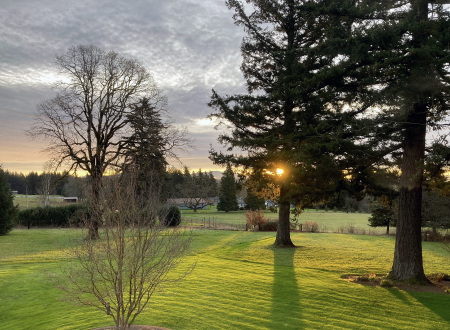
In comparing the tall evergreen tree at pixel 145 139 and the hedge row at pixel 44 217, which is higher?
the tall evergreen tree at pixel 145 139

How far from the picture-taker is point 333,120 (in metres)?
12.1

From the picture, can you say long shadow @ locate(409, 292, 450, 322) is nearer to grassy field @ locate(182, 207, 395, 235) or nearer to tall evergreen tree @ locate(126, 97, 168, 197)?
tall evergreen tree @ locate(126, 97, 168, 197)

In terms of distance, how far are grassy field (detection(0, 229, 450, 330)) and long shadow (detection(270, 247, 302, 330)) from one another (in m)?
0.02

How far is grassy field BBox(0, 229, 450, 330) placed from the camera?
7.41m

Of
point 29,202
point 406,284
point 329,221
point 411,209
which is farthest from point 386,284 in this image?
point 29,202

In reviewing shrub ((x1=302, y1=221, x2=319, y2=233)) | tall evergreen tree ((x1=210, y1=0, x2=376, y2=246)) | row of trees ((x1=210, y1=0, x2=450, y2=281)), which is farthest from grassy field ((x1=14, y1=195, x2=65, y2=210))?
row of trees ((x1=210, y1=0, x2=450, y2=281))

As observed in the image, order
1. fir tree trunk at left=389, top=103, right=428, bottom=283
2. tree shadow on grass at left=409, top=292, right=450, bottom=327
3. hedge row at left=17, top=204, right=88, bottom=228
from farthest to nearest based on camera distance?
hedge row at left=17, top=204, right=88, bottom=228, fir tree trunk at left=389, top=103, right=428, bottom=283, tree shadow on grass at left=409, top=292, right=450, bottom=327

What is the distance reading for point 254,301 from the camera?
8.95 metres

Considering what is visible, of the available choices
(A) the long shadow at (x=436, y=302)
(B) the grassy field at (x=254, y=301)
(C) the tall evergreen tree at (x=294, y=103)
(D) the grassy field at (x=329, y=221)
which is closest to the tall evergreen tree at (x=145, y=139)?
(C) the tall evergreen tree at (x=294, y=103)

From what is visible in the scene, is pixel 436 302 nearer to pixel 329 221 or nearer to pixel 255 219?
pixel 255 219

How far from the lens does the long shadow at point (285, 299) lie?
291 inches

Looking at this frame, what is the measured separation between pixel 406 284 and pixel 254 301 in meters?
5.43

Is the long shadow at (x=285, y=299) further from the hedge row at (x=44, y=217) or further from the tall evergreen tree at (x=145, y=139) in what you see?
the hedge row at (x=44, y=217)

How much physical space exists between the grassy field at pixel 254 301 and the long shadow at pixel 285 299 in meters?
0.02
